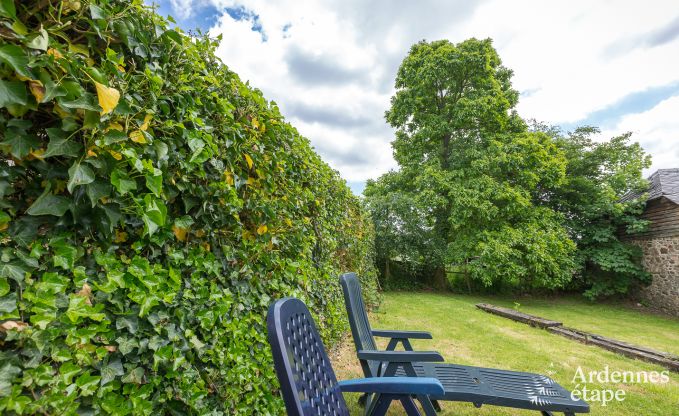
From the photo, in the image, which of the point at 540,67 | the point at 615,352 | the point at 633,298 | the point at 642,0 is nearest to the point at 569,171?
the point at 633,298

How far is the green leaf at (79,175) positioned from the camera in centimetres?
82

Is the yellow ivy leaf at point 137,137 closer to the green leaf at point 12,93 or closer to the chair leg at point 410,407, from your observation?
the green leaf at point 12,93

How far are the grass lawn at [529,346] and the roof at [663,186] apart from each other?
463 cm

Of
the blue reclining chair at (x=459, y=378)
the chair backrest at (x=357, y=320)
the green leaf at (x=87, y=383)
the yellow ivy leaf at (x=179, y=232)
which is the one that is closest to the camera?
the green leaf at (x=87, y=383)

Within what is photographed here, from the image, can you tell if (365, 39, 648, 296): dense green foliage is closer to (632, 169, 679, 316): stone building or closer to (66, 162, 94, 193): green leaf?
(632, 169, 679, 316): stone building

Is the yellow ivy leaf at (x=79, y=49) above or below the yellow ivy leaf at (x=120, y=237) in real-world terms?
above

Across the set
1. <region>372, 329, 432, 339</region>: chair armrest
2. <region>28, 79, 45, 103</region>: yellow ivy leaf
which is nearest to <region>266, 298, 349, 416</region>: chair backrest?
<region>28, 79, 45, 103</region>: yellow ivy leaf

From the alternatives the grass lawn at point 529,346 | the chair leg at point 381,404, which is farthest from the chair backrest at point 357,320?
the chair leg at point 381,404

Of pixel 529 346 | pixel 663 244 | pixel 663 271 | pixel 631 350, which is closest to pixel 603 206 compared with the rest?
pixel 663 244

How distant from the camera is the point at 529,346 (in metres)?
5.32

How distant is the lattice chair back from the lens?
2.55m

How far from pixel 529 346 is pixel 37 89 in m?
6.86

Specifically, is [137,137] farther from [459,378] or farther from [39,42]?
[459,378]

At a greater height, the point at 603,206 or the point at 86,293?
the point at 603,206
